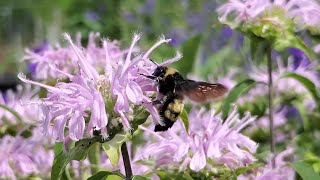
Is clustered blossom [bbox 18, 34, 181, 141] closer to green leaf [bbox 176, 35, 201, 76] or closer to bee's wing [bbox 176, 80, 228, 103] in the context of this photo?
bee's wing [bbox 176, 80, 228, 103]

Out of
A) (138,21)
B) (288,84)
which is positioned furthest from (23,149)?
(138,21)

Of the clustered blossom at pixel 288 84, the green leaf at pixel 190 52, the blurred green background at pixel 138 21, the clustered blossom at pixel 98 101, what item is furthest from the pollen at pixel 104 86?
the blurred green background at pixel 138 21

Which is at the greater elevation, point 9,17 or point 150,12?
point 9,17

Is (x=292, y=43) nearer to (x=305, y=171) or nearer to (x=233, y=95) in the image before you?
(x=233, y=95)

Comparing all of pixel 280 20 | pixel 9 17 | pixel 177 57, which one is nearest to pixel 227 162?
pixel 177 57

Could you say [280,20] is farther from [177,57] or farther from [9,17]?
[9,17]

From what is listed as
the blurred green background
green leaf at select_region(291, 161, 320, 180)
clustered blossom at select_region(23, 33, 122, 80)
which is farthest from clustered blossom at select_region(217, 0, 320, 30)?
the blurred green background

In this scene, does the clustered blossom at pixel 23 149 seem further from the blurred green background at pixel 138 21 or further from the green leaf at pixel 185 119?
the blurred green background at pixel 138 21
